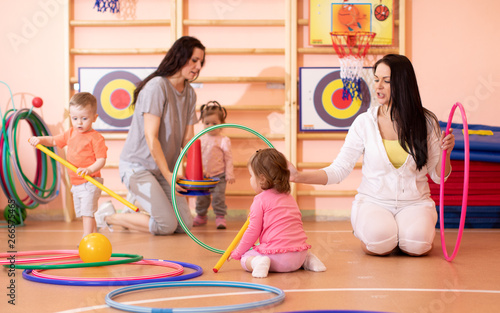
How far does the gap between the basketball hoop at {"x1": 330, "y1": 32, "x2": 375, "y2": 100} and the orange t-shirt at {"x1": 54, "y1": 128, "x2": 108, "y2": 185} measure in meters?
2.19

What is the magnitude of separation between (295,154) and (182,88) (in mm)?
1210

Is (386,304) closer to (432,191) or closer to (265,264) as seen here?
(265,264)

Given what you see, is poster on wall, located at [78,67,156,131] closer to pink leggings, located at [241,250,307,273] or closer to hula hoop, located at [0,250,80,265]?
hula hoop, located at [0,250,80,265]

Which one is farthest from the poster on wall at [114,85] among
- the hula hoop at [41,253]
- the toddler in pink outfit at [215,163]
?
the hula hoop at [41,253]

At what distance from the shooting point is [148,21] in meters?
4.63

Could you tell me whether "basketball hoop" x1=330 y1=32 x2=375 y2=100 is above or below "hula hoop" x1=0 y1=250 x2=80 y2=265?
above

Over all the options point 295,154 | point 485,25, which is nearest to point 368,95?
point 295,154

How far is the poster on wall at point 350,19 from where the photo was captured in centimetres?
459

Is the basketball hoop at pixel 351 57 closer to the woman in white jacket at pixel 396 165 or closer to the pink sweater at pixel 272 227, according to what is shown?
the woman in white jacket at pixel 396 165

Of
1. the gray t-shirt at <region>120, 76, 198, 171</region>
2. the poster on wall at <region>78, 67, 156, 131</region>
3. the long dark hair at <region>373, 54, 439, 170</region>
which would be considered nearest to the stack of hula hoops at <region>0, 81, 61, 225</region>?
the poster on wall at <region>78, 67, 156, 131</region>

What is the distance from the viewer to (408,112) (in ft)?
9.32

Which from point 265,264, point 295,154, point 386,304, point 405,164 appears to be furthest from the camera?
point 295,154

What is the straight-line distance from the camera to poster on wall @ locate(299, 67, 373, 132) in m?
4.64

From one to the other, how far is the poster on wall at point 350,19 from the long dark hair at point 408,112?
5.99 feet
